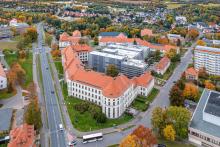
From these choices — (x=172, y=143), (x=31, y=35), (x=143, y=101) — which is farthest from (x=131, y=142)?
(x=31, y=35)

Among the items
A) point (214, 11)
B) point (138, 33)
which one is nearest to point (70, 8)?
point (138, 33)

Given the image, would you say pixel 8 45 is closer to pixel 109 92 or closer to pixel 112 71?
pixel 112 71

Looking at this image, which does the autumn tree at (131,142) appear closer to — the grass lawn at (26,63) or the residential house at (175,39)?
the grass lawn at (26,63)

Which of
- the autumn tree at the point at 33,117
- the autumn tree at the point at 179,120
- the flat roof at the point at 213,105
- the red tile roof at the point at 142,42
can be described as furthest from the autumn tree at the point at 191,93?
the red tile roof at the point at 142,42

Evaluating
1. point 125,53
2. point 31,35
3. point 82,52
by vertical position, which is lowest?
point 82,52

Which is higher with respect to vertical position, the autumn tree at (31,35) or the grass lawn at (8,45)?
the autumn tree at (31,35)

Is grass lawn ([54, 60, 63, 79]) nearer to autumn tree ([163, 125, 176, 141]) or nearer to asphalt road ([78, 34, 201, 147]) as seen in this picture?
asphalt road ([78, 34, 201, 147])

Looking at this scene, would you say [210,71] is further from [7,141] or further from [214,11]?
[214,11]

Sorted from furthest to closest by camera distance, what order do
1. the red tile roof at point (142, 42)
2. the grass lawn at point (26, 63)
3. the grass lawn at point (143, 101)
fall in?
the red tile roof at point (142, 42)
the grass lawn at point (26, 63)
the grass lawn at point (143, 101)
